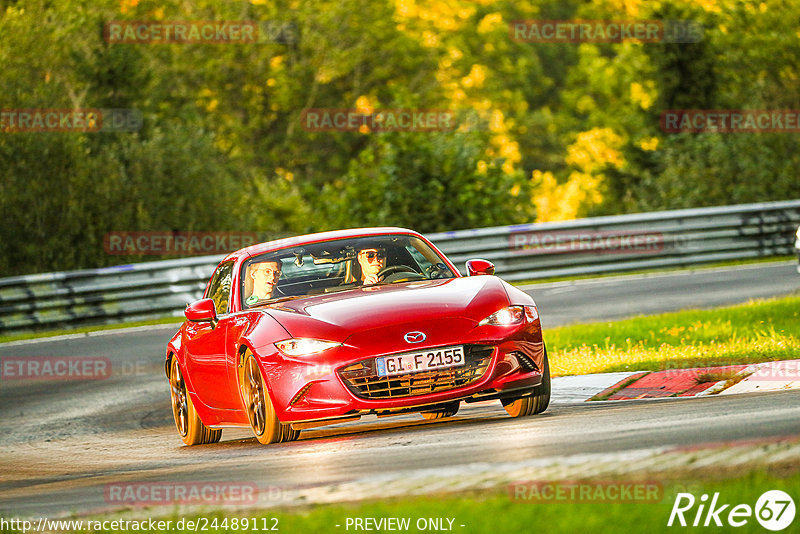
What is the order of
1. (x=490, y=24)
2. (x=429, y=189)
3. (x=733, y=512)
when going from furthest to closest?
(x=490, y=24), (x=429, y=189), (x=733, y=512)

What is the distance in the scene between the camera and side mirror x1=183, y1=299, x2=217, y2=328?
9.90m

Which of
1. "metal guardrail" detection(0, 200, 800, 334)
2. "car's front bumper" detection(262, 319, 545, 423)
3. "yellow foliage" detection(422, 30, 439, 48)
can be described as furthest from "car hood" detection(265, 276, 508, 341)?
"yellow foliage" detection(422, 30, 439, 48)

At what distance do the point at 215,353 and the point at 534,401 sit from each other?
2.33 meters

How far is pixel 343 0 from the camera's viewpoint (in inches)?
1914

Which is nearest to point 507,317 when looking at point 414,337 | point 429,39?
point 414,337

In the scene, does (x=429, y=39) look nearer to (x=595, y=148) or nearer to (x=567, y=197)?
(x=595, y=148)

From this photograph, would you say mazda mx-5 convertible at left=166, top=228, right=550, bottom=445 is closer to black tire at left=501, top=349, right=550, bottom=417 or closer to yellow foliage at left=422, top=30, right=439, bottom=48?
black tire at left=501, top=349, right=550, bottom=417

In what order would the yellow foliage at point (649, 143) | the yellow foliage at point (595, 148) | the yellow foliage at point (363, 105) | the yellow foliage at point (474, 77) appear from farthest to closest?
the yellow foliage at point (474, 77) < the yellow foliage at point (595, 148) < the yellow foliage at point (363, 105) < the yellow foliage at point (649, 143)

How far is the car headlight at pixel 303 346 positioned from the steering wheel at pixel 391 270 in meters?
1.36

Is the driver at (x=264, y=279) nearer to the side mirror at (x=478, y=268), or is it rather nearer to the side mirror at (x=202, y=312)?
the side mirror at (x=202, y=312)

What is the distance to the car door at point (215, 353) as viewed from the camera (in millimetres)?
9836

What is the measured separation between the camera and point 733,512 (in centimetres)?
499

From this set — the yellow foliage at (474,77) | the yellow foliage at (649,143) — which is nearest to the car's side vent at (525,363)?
the yellow foliage at (649,143)

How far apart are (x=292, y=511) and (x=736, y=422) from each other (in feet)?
9.09
